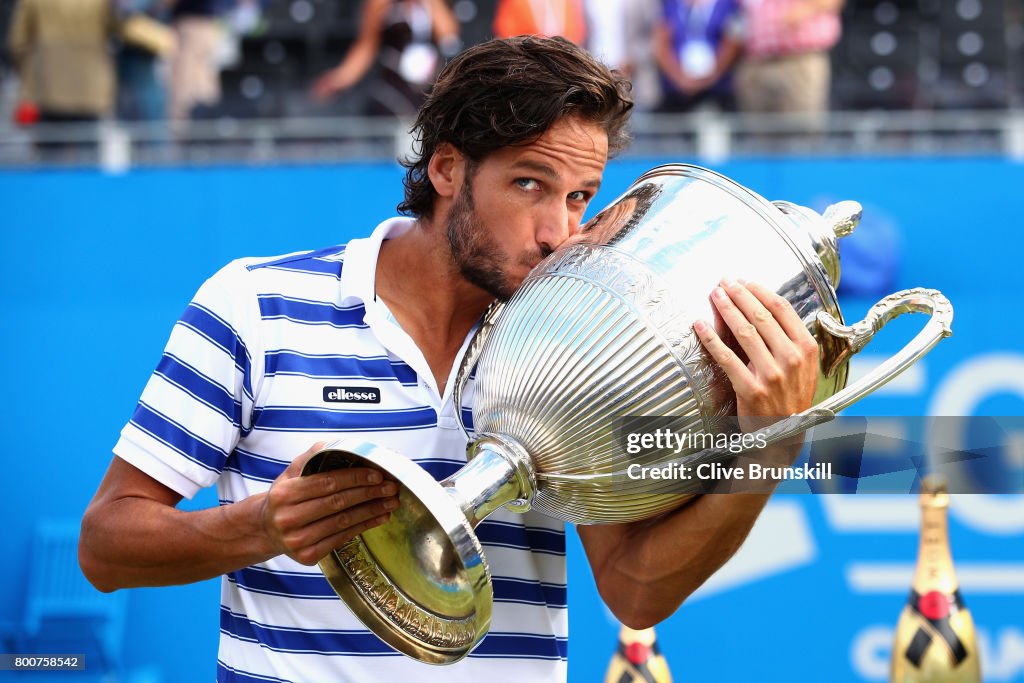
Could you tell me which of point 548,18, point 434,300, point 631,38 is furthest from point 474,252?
point 631,38

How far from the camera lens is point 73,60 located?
4.72m

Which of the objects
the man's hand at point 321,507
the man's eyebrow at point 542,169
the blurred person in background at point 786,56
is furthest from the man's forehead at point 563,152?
the blurred person in background at point 786,56

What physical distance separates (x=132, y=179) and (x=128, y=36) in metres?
0.88

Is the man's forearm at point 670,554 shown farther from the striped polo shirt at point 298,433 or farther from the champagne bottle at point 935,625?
the champagne bottle at point 935,625

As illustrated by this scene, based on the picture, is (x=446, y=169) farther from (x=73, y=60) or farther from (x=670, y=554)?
(x=73, y=60)

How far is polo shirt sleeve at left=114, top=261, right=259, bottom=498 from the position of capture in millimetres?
1572

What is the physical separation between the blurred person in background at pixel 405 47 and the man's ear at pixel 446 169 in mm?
2883

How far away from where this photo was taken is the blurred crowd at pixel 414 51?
4.44 metres

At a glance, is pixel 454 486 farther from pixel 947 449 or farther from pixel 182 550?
pixel 947 449

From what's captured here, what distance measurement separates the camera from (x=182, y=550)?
1499 millimetres

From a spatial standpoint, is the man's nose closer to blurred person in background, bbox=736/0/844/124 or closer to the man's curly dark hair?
the man's curly dark hair

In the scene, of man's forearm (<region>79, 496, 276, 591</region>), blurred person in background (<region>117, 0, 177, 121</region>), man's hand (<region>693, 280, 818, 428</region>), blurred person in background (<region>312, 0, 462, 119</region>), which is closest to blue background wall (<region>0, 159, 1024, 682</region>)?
blurred person in background (<region>312, 0, 462, 119</region>)

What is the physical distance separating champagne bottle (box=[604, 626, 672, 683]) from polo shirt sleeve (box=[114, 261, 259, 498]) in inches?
36.2

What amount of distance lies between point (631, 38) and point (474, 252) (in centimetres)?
331
